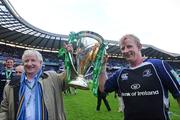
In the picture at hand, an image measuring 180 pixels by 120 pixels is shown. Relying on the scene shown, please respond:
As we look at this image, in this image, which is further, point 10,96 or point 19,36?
point 19,36

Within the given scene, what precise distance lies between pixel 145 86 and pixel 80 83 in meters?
0.64

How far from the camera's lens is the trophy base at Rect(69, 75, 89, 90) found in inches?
131

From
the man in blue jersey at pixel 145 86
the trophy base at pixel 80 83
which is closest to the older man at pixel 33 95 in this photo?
the trophy base at pixel 80 83

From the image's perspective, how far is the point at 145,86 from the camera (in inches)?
137

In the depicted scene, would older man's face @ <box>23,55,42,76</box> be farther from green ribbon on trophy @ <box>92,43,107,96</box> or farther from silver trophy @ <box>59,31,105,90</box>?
green ribbon on trophy @ <box>92,43,107,96</box>

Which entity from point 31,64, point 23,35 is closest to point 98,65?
point 31,64

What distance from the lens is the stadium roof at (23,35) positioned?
3742 centimetres

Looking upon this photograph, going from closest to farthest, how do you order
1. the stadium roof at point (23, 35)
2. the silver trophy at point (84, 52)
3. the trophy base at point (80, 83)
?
the trophy base at point (80, 83) → the silver trophy at point (84, 52) → the stadium roof at point (23, 35)

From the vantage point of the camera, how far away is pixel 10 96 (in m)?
3.76

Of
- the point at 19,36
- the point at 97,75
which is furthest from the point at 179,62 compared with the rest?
the point at 97,75

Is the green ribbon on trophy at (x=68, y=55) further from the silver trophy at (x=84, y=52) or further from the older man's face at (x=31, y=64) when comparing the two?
the older man's face at (x=31, y=64)

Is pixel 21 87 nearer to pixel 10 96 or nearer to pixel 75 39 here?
pixel 10 96

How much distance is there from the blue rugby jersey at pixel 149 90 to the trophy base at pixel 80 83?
1.51ft

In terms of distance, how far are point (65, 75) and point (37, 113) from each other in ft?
1.60
